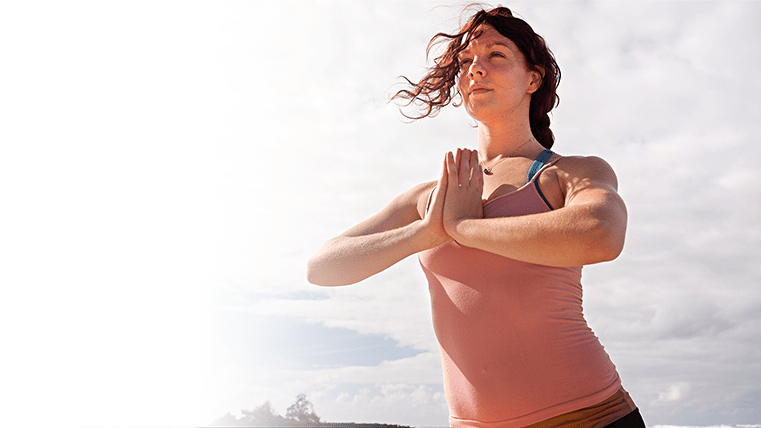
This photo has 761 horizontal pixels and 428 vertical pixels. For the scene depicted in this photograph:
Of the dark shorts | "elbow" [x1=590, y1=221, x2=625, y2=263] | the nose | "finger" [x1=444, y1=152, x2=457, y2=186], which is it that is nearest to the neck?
the nose

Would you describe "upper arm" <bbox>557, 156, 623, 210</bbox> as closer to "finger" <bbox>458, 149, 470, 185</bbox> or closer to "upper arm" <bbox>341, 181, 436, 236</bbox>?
"finger" <bbox>458, 149, 470, 185</bbox>

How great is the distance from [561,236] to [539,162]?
605 millimetres

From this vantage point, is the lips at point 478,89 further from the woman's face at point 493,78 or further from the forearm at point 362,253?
the forearm at point 362,253

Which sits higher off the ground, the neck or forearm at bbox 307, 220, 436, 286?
the neck

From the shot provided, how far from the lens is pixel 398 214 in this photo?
307 centimetres

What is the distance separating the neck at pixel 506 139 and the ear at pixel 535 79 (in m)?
0.19

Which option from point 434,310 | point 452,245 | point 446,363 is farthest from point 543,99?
point 446,363

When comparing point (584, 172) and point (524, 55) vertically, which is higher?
point (524, 55)

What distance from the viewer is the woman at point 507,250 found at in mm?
2283

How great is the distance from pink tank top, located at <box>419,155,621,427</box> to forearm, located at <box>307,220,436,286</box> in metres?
0.18

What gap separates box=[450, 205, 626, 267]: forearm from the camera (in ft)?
7.12

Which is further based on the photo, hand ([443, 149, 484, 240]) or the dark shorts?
hand ([443, 149, 484, 240])

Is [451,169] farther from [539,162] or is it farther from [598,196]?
[598,196]

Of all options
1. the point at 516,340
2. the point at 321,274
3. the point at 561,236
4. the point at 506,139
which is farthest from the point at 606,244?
the point at 321,274
